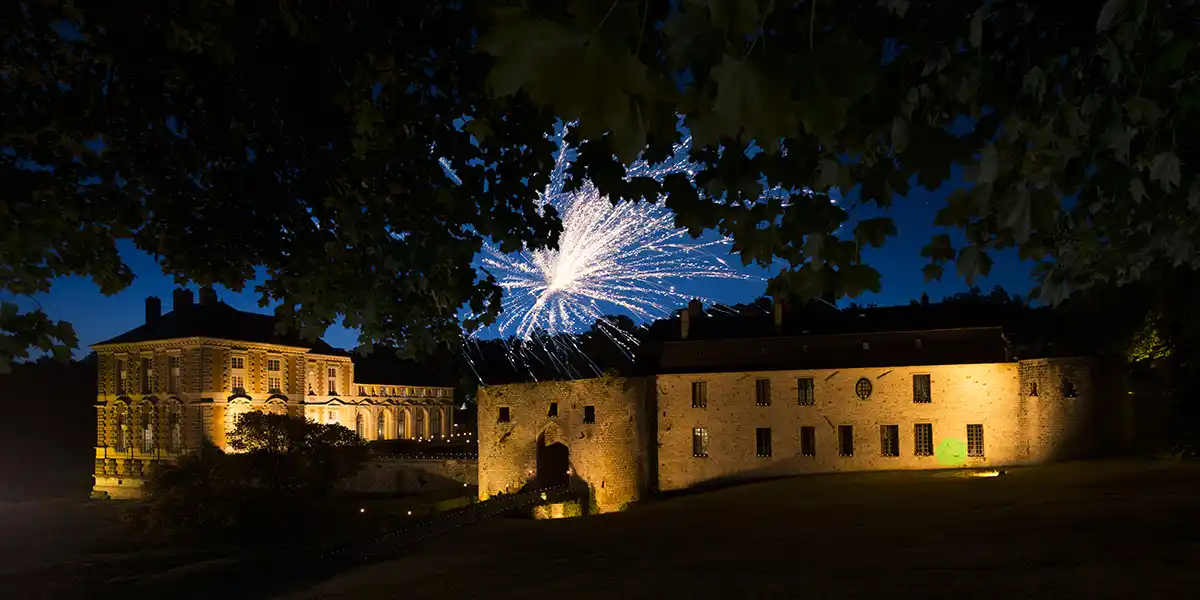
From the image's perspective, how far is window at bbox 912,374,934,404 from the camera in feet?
112

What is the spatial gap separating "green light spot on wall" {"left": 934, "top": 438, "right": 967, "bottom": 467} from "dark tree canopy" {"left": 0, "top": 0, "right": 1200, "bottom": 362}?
27134 millimetres

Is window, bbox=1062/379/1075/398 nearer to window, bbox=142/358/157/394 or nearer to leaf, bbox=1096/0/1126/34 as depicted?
leaf, bbox=1096/0/1126/34

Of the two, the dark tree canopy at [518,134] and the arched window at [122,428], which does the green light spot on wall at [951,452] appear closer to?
the dark tree canopy at [518,134]

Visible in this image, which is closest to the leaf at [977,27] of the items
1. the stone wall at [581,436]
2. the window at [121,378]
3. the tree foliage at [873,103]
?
the tree foliage at [873,103]

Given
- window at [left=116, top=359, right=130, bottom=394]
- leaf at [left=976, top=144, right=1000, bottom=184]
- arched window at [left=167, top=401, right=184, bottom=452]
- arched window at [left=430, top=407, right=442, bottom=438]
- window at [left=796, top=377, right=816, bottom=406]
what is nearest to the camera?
leaf at [left=976, top=144, right=1000, bottom=184]

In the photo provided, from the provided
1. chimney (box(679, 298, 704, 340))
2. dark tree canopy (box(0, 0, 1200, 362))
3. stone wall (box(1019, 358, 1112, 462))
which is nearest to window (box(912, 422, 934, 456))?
stone wall (box(1019, 358, 1112, 462))

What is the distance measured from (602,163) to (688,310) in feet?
113

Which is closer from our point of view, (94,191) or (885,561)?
(94,191)

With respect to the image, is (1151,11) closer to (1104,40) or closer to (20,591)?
(1104,40)

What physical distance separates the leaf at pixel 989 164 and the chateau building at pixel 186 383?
5502 cm

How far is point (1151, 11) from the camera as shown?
444cm

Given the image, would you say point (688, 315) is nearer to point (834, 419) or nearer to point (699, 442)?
point (699, 442)

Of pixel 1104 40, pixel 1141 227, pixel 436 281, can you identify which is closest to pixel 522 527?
pixel 436 281

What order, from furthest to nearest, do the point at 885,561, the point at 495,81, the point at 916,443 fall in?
the point at 916,443, the point at 885,561, the point at 495,81
